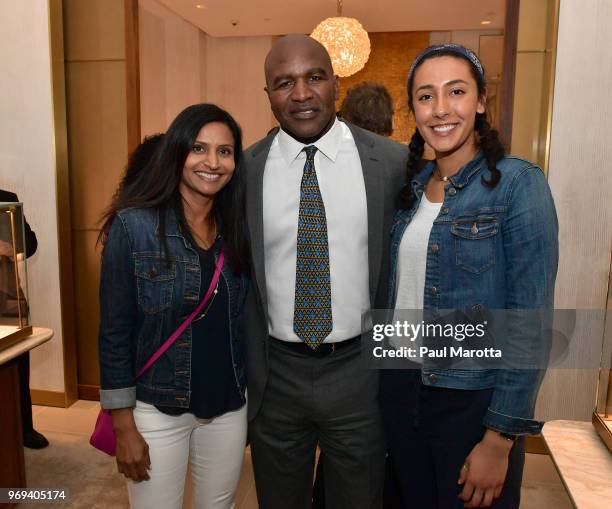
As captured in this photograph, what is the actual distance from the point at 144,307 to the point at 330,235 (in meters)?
0.64

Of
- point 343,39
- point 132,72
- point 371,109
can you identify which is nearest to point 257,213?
point 371,109

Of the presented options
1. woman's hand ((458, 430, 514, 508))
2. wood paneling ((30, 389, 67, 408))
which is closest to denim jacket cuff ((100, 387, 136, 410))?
woman's hand ((458, 430, 514, 508))

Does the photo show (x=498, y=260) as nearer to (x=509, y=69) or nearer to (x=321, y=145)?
(x=321, y=145)

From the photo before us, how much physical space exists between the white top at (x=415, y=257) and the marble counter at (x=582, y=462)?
0.52 meters

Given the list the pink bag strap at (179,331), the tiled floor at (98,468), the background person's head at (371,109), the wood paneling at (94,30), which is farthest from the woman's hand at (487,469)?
the wood paneling at (94,30)

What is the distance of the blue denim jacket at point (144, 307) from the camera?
1.62m

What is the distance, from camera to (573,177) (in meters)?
3.17

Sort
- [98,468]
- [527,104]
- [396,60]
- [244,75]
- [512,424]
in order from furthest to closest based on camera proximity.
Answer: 1. [244,75]
2. [396,60]
3. [527,104]
4. [98,468]
5. [512,424]

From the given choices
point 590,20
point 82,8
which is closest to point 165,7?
point 82,8

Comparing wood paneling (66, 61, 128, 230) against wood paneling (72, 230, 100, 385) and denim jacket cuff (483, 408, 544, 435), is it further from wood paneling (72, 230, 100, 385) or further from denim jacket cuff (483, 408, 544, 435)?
denim jacket cuff (483, 408, 544, 435)

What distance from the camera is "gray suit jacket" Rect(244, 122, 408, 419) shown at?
1818 millimetres

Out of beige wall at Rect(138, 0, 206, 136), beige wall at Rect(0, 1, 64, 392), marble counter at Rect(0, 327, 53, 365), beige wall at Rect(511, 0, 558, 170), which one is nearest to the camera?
marble counter at Rect(0, 327, 53, 365)

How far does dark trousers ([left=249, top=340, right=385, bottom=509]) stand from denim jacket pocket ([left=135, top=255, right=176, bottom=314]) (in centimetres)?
43

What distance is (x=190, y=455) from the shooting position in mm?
1816
